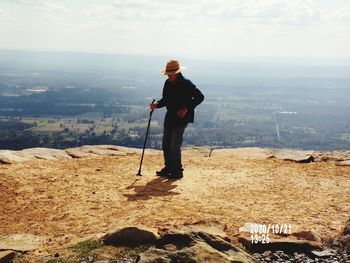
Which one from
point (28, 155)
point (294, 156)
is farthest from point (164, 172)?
point (294, 156)

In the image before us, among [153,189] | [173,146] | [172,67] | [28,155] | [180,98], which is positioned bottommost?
[28,155]

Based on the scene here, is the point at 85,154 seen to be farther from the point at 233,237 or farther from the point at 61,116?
the point at 61,116

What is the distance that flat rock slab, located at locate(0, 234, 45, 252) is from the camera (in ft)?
25.7

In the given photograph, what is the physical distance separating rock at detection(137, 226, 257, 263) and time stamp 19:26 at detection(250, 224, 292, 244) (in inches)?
32.3

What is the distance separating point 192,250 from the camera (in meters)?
6.46

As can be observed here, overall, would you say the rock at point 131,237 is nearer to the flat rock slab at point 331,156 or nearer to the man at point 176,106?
the man at point 176,106

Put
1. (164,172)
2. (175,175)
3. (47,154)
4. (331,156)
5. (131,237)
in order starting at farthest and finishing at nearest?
(331,156)
(47,154)
(164,172)
(175,175)
(131,237)

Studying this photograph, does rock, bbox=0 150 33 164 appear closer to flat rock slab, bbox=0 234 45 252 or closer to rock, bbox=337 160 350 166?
flat rock slab, bbox=0 234 45 252

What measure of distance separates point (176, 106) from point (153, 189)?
2.44 m

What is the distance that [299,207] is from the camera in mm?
10023

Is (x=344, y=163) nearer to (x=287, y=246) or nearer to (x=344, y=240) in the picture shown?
(x=344, y=240)

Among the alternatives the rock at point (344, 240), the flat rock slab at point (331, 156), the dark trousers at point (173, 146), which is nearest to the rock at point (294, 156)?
the flat rock slab at point (331, 156)

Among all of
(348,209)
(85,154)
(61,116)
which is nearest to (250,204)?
(348,209)

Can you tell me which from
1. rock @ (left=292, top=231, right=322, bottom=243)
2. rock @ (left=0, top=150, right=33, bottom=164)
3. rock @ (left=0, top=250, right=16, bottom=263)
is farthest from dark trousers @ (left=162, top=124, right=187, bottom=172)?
rock @ (left=0, top=250, right=16, bottom=263)
